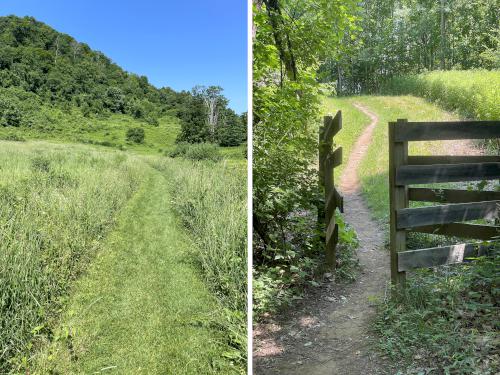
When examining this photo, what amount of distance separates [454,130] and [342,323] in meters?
0.93

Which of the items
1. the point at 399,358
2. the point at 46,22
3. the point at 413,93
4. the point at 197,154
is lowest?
the point at 399,358

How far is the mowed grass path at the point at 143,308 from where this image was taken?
131cm

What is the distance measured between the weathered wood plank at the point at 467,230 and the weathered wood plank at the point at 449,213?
0.05m

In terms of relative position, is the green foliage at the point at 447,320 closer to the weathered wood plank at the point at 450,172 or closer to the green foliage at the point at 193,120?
the weathered wood plank at the point at 450,172

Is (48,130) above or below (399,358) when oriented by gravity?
above

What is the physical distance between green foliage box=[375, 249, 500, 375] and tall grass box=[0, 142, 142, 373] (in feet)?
3.70

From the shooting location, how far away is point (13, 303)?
48.6 inches

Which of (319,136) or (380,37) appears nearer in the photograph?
(380,37)

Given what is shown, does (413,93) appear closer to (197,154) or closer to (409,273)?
(409,273)

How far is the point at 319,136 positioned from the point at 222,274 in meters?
1.26

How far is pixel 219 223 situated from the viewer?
1677mm

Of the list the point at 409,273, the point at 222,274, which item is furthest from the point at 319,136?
the point at 222,274

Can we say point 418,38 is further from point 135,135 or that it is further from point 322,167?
point 135,135

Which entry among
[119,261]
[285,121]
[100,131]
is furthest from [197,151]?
[285,121]
